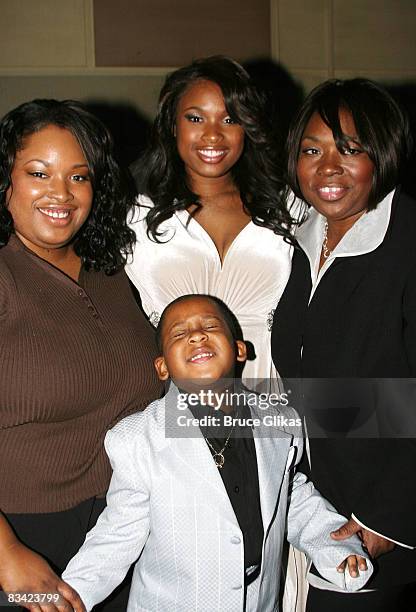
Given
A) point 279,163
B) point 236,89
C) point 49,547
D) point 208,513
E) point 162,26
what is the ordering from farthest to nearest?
point 162,26
point 279,163
point 236,89
point 49,547
point 208,513

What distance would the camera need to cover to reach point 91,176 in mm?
1643

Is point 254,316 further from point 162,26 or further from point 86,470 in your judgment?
point 162,26

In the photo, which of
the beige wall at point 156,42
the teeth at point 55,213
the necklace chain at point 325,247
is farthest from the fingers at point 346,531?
the beige wall at point 156,42

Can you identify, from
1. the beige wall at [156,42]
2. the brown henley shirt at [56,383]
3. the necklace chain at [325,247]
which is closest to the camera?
the brown henley shirt at [56,383]

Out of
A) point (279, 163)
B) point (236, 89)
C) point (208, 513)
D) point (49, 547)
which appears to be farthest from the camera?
point (279, 163)

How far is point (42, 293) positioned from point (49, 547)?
56cm

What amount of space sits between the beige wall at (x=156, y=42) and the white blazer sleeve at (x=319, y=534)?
2.66 meters

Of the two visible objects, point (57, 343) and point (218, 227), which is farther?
point (218, 227)

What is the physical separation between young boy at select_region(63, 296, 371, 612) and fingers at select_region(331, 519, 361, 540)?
0.8 inches

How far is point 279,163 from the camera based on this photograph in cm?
211

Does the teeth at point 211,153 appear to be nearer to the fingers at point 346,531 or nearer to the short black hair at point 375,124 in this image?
the short black hair at point 375,124

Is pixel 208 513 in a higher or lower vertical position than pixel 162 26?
lower

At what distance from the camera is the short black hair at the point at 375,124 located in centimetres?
160

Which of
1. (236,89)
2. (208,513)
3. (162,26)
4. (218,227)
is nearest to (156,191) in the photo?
(218,227)
